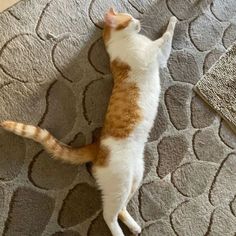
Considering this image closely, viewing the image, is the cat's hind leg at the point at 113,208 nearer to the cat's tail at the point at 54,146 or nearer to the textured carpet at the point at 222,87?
the cat's tail at the point at 54,146

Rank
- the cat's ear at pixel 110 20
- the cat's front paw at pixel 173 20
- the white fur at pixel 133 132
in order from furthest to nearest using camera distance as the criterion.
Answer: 1. the cat's front paw at pixel 173 20
2. the cat's ear at pixel 110 20
3. the white fur at pixel 133 132

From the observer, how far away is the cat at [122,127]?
1222mm

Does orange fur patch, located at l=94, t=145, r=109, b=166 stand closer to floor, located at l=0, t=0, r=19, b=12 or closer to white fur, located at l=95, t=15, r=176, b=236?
white fur, located at l=95, t=15, r=176, b=236

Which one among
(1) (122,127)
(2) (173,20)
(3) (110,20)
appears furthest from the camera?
(2) (173,20)

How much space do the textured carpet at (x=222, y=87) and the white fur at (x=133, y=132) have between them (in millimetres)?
214

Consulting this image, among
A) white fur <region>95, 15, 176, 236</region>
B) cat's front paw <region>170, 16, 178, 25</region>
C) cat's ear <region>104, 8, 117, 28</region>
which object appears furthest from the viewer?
cat's front paw <region>170, 16, 178, 25</region>

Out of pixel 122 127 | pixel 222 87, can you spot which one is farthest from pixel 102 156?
pixel 222 87

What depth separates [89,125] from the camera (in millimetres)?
1385

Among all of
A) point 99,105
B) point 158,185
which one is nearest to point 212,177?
point 158,185

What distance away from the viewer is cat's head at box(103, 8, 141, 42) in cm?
137

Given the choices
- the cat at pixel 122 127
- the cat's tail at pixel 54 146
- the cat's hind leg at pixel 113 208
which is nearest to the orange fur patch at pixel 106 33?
the cat at pixel 122 127

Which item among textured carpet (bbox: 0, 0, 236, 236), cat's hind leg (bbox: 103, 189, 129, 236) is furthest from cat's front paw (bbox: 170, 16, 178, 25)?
cat's hind leg (bbox: 103, 189, 129, 236)

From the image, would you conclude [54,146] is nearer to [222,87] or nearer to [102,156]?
[102,156]

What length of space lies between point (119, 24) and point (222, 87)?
0.49 metres
